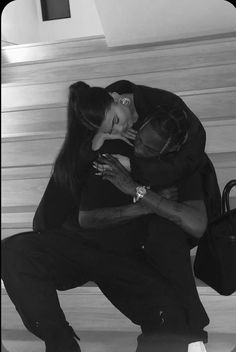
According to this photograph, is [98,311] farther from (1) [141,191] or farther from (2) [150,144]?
(2) [150,144]

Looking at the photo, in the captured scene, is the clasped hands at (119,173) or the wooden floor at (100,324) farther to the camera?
the wooden floor at (100,324)

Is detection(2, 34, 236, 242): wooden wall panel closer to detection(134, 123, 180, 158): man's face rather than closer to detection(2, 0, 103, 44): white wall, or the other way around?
detection(2, 0, 103, 44): white wall

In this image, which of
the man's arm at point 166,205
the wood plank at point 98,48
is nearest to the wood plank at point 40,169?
the man's arm at point 166,205

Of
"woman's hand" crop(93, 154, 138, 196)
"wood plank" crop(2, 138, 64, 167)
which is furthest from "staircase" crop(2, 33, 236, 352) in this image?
"woman's hand" crop(93, 154, 138, 196)

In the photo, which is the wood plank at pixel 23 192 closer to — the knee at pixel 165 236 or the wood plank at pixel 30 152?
the wood plank at pixel 30 152

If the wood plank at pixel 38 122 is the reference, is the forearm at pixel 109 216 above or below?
below

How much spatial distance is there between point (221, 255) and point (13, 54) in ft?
1.90

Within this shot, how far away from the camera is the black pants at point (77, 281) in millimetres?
1181

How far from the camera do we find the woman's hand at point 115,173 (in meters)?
1.14

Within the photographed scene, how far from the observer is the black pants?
46.5 inches

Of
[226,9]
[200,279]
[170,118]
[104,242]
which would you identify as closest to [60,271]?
[104,242]

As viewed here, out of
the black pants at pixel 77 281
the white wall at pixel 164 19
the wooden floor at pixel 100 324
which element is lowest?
the wooden floor at pixel 100 324

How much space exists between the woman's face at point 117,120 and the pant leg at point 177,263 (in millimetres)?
198

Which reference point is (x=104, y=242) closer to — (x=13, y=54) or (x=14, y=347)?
(x=14, y=347)
